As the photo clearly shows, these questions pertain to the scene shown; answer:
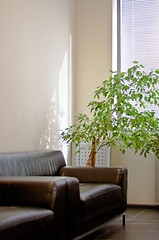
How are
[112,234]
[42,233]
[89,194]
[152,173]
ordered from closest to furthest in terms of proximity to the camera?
1. [42,233]
2. [89,194]
3. [112,234]
4. [152,173]

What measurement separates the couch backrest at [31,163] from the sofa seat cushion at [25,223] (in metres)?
0.60

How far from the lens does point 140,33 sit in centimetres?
562

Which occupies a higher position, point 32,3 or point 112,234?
point 32,3

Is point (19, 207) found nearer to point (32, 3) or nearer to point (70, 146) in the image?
point (32, 3)

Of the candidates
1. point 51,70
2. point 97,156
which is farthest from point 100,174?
point 51,70

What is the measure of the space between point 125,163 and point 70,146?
2.39 ft

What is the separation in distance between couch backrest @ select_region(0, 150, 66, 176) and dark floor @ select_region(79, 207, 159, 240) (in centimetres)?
72

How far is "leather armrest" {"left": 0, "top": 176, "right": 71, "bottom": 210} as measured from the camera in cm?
262

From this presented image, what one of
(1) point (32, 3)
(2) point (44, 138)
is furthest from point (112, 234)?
(1) point (32, 3)

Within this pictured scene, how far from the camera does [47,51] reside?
4.64 m

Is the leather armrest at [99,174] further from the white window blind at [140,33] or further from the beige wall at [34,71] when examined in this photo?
the white window blind at [140,33]

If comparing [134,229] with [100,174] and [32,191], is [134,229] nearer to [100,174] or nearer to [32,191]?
[100,174]

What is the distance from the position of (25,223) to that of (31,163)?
4.00ft

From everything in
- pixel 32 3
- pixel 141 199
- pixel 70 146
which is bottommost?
pixel 141 199
